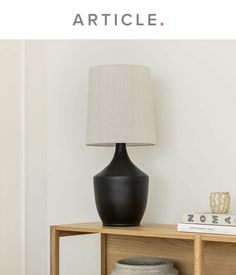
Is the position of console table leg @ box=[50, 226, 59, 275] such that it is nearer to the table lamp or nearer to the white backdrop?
the table lamp

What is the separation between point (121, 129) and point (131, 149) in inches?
12.7

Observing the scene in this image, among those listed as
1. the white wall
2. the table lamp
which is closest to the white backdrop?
the white wall

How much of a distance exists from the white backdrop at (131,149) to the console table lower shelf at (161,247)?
10 centimetres

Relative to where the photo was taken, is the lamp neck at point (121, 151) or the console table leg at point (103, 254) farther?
the console table leg at point (103, 254)

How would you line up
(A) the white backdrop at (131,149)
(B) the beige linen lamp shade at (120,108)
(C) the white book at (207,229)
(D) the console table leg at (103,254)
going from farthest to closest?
(D) the console table leg at (103,254) < (A) the white backdrop at (131,149) < (B) the beige linen lamp shade at (120,108) < (C) the white book at (207,229)

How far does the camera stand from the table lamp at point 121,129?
223 cm

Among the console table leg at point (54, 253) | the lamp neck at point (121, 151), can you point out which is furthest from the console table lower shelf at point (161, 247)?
the lamp neck at point (121, 151)

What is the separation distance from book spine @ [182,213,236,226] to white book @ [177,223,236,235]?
12 mm

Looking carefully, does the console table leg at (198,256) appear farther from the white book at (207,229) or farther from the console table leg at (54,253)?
the console table leg at (54,253)

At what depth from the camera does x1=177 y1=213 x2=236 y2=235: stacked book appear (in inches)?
78.0

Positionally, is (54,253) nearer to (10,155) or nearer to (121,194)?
(121,194)

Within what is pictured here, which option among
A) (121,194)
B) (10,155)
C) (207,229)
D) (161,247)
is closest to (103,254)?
(161,247)

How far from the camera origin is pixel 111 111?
→ 223cm

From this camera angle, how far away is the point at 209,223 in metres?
2.02
